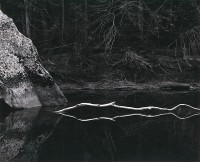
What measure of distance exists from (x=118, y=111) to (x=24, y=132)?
4.27 metres

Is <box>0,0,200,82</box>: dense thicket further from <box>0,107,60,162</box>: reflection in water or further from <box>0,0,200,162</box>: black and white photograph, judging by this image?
<box>0,107,60,162</box>: reflection in water

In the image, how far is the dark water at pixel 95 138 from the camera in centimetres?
867

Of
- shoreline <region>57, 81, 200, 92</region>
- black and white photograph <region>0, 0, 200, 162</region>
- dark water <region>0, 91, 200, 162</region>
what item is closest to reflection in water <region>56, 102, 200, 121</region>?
black and white photograph <region>0, 0, 200, 162</region>

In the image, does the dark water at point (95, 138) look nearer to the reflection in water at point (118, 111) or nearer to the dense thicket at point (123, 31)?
the reflection in water at point (118, 111)

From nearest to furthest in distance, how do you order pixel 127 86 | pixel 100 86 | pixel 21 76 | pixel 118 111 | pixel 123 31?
pixel 118 111 < pixel 21 76 < pixel 100 86 < pixel 127 86 < pixel 123 31

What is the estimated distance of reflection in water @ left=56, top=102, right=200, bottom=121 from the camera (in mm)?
13117

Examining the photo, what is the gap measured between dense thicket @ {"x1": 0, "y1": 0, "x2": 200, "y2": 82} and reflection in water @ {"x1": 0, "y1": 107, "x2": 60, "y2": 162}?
880cm

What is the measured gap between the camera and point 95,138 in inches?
407

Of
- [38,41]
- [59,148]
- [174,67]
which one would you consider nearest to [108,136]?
[59,148]

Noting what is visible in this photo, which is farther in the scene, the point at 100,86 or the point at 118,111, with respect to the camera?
the point at 100,86

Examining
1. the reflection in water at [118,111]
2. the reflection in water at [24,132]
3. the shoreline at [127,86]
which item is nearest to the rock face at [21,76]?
the reflection in water at [24,132]

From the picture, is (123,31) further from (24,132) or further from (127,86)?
(24,132)

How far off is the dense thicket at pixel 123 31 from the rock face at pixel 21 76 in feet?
21.7

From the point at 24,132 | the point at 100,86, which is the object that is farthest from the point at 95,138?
the point at 100,86
